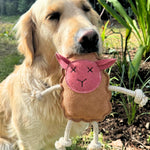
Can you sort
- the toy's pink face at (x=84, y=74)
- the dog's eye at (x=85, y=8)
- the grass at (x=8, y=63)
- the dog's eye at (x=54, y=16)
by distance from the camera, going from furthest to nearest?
the grass at (x=8, y=63) < the dog's eye at (x=85, y=8) < the dog's eye at (x=54, y=16) < the toy's pink face at (x=84, y=74)

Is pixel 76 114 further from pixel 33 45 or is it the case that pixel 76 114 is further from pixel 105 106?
pixel 33 45

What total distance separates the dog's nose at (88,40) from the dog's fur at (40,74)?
32cm

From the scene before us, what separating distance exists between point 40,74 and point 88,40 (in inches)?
27.6

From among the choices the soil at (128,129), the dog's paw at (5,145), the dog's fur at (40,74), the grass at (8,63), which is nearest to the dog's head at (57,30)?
the dog's fur at (40,74)

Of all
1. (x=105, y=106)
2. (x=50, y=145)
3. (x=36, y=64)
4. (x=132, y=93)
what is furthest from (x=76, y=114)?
(x=50, y=145)

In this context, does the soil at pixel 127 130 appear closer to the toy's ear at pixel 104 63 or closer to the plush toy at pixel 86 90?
the plush toy at pixel 86 90

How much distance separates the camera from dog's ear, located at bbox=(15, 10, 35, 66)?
1.72 metres

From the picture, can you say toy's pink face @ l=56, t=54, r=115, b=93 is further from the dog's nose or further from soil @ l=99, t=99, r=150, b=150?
soil @ l=99, t=99, r=150, b=150

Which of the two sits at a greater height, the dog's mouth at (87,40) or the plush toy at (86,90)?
the dog's mouth at (87,40)

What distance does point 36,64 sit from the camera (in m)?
1.75

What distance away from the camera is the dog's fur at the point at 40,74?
1579mm

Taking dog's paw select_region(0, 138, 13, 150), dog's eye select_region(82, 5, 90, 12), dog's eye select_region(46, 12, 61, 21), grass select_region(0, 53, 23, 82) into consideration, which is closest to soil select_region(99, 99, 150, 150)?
dog's paw select_region(0, 138, 13, 150)

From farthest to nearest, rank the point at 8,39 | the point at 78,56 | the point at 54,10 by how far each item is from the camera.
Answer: the point at 8,39
the point at 54,10
the point at 78,56

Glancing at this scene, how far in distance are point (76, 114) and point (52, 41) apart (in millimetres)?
709
